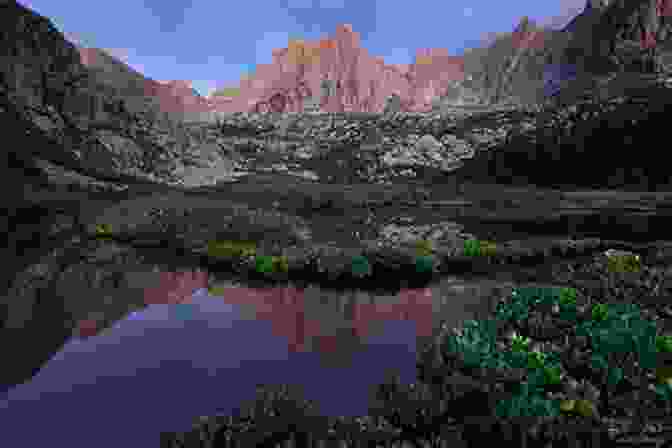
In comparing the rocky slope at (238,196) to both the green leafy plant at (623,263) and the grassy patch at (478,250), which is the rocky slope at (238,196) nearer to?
the grassy patch at (478,250)

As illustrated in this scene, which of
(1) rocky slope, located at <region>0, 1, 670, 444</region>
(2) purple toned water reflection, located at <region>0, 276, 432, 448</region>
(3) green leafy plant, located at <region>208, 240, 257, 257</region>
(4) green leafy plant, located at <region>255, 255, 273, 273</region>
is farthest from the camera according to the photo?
(3) green leafy plant, located at <region>208, 240, 257, 257</region>

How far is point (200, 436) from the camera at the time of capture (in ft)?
20.4

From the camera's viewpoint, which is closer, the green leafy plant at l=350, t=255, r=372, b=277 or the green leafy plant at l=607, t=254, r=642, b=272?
the green leafy plant at l=350, t=255, r=372, b=277

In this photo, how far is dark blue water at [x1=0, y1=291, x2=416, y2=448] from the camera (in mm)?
6895

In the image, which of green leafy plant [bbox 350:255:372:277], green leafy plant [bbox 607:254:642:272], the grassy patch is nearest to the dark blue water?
green leafy plant [bbox 350:255:372:277]

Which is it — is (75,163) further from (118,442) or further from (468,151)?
(468,151)

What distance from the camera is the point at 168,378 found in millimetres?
8352

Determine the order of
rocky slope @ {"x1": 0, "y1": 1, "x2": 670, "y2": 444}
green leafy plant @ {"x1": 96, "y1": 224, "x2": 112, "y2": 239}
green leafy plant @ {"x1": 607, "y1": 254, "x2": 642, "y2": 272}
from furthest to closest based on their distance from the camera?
green leafy plant @ {"x1": 96, "y1": 224, "x2": 112, "y2": 239}
rocky slope @ {"x1": 0, "y1": 1, "x2": 670, "y2": 444}
green leafy plant @ {"x1": 607, "y1": 254, "x2": 642, "y2": 272}

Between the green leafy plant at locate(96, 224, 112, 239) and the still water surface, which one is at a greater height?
the green leafy plant at locate(96, 224, 112, 239)

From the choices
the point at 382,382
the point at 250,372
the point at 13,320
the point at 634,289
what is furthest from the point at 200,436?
the point at 634,289

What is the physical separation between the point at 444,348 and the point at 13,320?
995 cm

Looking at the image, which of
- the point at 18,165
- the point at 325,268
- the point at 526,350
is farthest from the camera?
the point at 18,165

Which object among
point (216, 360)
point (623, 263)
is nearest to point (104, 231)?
point (216, 360)

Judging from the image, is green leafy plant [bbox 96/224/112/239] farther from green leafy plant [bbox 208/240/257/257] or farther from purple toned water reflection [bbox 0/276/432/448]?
purple toned water reflection [bbox 0/276/432/448]
